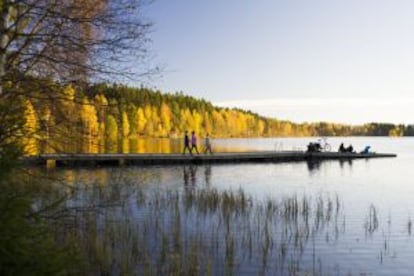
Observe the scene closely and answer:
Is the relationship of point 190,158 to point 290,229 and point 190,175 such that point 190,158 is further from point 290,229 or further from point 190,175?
point 290,229

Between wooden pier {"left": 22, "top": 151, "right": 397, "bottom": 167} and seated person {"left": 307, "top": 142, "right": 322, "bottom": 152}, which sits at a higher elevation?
seated person {"left": 307, "top": 142, "right": 322, "bottom": 152}

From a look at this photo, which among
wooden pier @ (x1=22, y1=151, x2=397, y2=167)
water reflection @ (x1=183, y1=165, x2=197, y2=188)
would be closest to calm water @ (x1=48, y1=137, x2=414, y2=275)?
water reflection @ (x1=183, y1=165, x2=197, y2=188)

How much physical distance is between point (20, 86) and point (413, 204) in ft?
81.3

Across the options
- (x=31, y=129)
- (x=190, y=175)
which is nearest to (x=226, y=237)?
(x=31, y=129)

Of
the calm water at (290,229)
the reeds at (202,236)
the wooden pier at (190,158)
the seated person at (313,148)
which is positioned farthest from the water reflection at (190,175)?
the seated person at (313,148)

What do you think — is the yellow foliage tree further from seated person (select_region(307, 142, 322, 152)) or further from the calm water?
seated person (select_region(307, 142, 322, 152))

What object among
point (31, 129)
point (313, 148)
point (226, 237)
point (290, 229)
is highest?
point (31, 129)

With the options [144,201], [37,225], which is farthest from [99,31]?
[144,201]

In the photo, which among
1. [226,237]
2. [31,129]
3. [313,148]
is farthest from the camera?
[313,148]

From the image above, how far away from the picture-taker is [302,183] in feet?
122

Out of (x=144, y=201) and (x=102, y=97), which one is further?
(x=144, y=201)

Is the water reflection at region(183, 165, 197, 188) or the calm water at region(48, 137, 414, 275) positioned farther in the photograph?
the water reflection at region(183, 165, 197, 188)

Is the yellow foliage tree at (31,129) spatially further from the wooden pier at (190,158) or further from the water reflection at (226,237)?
the wooden pier at (190,158)

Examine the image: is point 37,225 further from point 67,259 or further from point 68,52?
point 68,52
